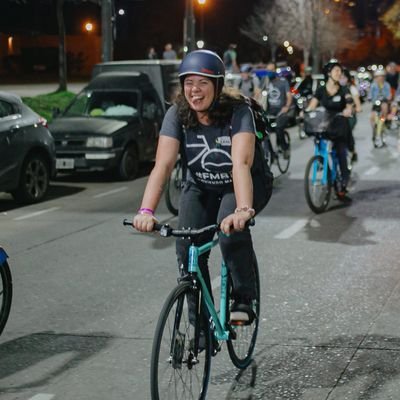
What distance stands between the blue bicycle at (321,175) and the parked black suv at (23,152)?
370cm

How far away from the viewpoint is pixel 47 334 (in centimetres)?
638

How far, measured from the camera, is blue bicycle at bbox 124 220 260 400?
14.1 ft

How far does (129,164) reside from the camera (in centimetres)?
1566

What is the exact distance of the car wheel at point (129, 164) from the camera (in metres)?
15.4

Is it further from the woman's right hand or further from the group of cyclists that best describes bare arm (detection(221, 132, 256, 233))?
the woman's right hand

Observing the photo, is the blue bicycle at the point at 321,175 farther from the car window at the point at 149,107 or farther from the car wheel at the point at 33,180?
the car window at the point at 149,107

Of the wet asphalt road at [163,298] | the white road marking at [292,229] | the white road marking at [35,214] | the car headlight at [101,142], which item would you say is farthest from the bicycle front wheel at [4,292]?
the car headlight at [101,142]

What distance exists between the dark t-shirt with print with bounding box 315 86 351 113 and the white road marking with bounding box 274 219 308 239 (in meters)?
1.68

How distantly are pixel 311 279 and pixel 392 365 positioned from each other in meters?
2.43

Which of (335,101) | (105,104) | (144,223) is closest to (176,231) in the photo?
(144,223)

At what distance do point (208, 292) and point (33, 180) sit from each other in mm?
8404

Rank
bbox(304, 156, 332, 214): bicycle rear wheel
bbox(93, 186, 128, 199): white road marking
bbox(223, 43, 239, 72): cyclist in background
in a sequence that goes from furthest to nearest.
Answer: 1. bbox(223, 43, 239, 72): cyclist in background
2. bbox(93, 186, 128, 199): white road marking
3. bbox(304, 156, 332, 214): bicycle rear wheel

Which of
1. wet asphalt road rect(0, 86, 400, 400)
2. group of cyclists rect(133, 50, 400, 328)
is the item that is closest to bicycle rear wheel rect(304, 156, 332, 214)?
wet asphalt road rect(0, 86, 400, 400)

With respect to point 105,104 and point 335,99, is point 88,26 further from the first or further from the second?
point 335,99
